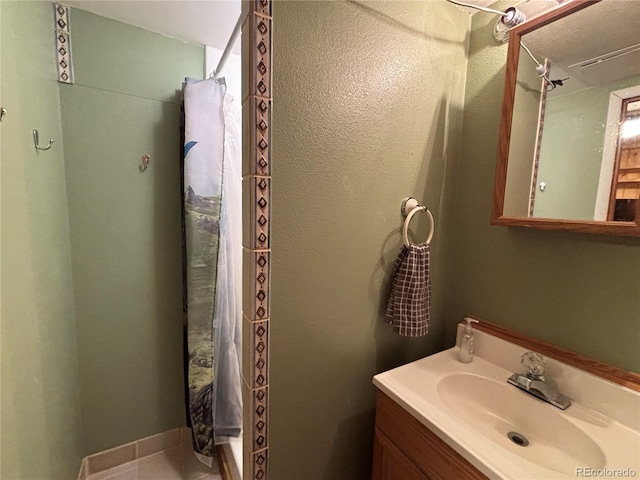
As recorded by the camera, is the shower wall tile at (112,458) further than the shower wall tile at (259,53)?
Yes

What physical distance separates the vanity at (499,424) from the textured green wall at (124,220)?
1.26 meters

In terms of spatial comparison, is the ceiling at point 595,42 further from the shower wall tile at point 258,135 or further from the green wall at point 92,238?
the green wall at point 92,238

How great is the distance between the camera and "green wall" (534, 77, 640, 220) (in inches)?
30.6

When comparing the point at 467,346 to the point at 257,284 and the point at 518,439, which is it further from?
the point at 257,284

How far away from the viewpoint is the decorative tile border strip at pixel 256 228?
0.72 m

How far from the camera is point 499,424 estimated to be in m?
0.87

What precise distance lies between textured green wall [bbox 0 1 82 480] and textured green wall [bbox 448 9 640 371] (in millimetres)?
1459

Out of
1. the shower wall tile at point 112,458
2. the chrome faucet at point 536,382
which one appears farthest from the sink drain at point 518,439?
the shower wall tile at point 112,458

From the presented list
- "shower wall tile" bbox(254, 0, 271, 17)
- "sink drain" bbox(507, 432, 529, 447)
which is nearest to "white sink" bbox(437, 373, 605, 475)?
"sink drain" bbox(507, 432, 529, 447)

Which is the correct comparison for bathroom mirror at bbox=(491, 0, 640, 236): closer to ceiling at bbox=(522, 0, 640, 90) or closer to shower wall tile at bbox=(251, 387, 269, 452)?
ceiling at bbox=(522, 0, 640, 90)

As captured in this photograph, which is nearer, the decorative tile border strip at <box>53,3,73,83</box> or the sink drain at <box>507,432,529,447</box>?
the sink drain at <box>507,432,529,447</box>

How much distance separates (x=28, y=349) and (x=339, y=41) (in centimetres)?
129

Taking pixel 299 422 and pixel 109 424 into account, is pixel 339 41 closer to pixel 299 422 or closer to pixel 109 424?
pixel 299 422

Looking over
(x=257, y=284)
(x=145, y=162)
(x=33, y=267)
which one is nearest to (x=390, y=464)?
(x=257, y=284)
